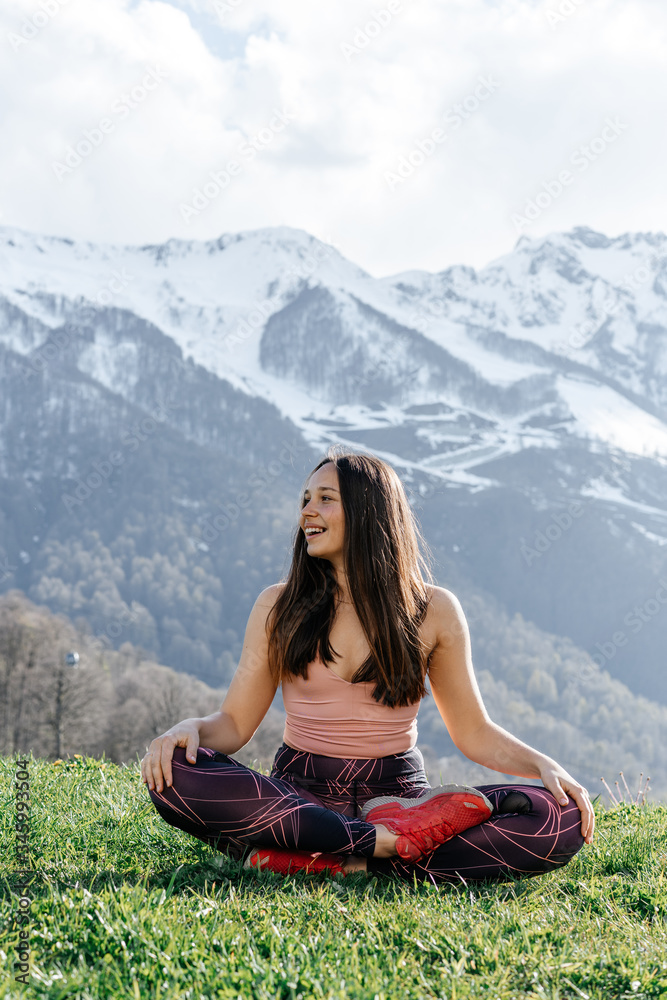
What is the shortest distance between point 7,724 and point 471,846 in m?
52.1

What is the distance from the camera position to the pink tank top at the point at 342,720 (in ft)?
12.4

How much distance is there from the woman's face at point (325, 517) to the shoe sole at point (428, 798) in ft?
3.84

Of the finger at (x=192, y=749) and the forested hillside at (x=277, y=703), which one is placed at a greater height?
the finger at (x=192, y=749)

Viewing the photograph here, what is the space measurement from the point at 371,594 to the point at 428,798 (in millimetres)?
957

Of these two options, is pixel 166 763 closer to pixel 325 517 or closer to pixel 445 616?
pixel 325 517

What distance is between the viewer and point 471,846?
11.1ft

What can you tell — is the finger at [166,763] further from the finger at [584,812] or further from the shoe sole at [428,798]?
the finger at [584,812]

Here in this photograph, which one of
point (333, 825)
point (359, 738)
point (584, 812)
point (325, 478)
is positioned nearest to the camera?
point (333, 825)

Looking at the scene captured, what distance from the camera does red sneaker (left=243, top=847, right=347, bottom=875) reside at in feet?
10.9

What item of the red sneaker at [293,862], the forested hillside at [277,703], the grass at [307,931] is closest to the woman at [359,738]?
the red sneaker at [293,862]

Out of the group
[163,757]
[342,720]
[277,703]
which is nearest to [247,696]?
[342,720]

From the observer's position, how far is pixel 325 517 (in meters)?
3.99

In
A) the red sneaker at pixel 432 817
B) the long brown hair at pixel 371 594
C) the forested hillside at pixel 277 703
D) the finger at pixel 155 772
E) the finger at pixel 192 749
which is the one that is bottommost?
the forested hillside at pixel 277 703

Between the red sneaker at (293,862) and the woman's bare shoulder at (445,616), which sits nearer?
the red sneaker at (293,862)
